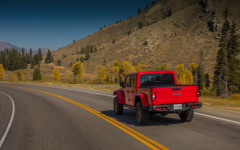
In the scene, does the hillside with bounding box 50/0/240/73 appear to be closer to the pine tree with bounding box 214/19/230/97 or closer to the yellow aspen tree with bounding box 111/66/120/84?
the yellow aspen tree with bounding box 111/66/120/84

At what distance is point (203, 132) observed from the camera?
6172mm

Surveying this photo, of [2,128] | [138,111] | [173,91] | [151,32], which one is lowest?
[2,128]

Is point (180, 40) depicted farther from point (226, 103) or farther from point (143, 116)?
point (143, 116)

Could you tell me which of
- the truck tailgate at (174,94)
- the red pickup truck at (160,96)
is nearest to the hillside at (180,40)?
the red pickup truck at (160,96)

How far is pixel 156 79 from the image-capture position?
845 cm

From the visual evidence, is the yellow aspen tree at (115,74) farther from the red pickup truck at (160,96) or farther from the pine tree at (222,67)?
the red pickup truck at (160,96)

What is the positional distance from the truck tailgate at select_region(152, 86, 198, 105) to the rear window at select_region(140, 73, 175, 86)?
58.3 inches

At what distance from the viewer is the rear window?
8.25 metres

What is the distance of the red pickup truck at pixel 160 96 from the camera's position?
6746 mm

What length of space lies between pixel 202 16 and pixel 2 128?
145 meters

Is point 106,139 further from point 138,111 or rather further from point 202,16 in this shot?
point 202,16

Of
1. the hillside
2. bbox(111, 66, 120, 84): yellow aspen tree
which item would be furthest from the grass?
bbox(111, 66, 120, 84): yellow aspen tree

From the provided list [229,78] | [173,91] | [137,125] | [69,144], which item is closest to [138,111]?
[137,125]

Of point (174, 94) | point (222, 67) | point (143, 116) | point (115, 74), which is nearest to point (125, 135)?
point (143, 116)
